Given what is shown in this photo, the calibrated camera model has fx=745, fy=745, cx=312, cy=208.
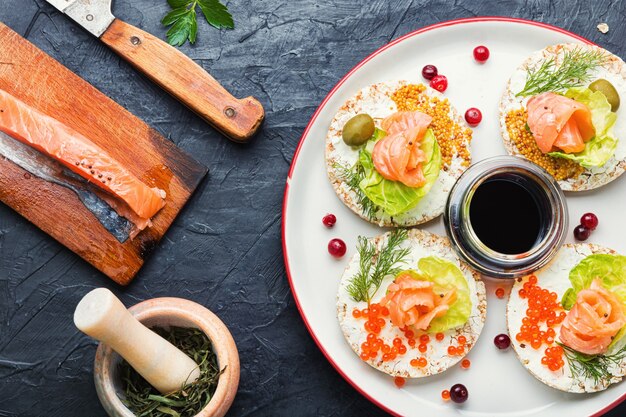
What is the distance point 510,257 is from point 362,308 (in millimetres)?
500

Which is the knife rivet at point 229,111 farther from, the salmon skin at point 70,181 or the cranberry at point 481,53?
the cranberry at point 481,53

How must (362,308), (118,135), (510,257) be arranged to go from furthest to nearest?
(118,135) → (362,308) → (510,257)

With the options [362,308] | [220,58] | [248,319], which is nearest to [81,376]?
[248,319]

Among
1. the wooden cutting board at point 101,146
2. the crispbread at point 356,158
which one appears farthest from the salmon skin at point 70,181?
the crispbread at point 356,158

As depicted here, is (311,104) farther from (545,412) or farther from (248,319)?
(545,412)

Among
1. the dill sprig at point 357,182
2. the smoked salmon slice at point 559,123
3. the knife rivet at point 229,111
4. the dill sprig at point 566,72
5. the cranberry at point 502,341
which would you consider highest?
the dill sprig at point 566,72

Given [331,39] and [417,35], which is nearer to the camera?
[417,35]

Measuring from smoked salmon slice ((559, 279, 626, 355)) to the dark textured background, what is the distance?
0.42m

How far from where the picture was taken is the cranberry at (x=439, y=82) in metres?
2.45

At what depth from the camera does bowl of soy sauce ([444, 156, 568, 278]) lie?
7.27 feet

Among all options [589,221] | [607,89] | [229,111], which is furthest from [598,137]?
[229,111]

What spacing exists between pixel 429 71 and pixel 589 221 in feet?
2.34

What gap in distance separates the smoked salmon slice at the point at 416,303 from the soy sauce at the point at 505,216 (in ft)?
0.69

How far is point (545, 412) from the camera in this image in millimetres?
2441
